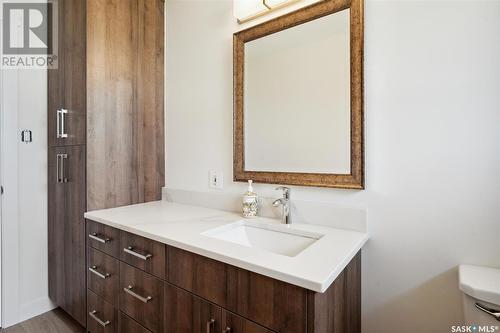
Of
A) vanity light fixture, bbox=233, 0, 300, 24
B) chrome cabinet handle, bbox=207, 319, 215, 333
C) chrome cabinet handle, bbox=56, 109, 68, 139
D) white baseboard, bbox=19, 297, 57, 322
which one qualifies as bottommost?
white baseboard, bbox=19, 297, 57, 322

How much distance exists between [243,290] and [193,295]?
267 millimetres

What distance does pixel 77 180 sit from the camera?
1.68 meters

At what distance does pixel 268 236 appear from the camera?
1.32 m

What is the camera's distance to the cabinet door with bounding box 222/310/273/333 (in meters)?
0.88

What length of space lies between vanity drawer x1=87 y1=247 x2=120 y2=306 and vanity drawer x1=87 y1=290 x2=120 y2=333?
4 cm

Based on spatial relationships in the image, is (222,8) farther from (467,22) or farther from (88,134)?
(467,22)

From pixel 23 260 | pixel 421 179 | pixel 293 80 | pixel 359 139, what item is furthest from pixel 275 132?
pixel 23 260

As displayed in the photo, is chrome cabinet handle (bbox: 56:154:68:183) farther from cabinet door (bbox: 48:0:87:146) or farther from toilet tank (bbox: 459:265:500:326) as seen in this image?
toilet tank (bbox: 459:265:500:326)

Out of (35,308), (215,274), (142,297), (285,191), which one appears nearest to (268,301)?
(215,274)

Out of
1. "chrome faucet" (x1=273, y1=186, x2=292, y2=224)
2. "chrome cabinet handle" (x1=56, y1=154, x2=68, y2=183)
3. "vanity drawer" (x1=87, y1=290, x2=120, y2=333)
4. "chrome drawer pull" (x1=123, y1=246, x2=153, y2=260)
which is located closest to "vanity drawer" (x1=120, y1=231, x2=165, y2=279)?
"chrome drawer pull" (x1=123, y1=246, x2=153, y2=260)

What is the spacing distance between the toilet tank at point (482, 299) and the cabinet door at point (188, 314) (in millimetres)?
846

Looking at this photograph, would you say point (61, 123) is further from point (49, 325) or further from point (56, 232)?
point (49, 325)

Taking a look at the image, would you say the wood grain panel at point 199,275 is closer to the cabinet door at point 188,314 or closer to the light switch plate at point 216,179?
the cabinet door at point 188,314

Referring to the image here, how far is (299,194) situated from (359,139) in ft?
1.35
